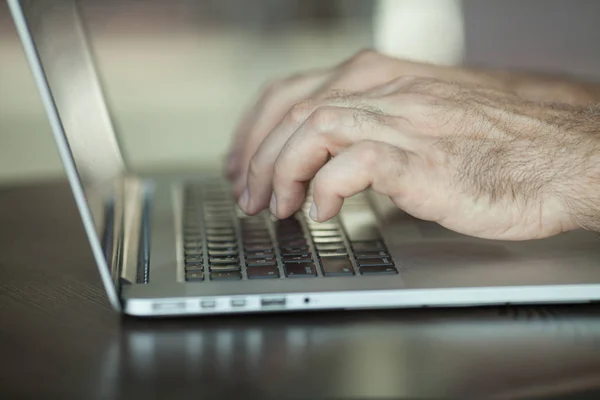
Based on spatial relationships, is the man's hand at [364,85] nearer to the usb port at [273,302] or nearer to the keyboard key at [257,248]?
the keyboard key at [257,248]

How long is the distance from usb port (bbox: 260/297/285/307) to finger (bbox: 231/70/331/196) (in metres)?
0.32

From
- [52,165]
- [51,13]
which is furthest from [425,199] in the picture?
[52,165]

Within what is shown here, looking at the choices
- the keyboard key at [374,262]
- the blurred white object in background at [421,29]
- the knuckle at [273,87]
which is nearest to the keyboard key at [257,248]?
the keyboard key at [374,262]

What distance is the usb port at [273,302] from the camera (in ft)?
2.28

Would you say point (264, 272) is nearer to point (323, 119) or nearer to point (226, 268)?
point (226, 268)

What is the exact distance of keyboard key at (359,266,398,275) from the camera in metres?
0.75

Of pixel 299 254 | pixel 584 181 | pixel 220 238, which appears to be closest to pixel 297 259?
pixel 299 254

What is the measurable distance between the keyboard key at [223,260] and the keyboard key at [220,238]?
7 centimetres

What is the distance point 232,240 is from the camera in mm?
878

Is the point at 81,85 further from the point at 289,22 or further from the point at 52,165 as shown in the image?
the point at 289,22

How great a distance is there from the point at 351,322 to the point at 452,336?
0.08 metres

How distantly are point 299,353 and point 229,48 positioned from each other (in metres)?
3.58

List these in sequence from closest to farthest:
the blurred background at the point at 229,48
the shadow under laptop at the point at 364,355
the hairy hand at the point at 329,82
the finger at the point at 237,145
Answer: the shadow under laptop at the point at 364,355
the hairy hand at the point at 329,82
the finger at the point at 237,145
the blurred background at the point at 229,48

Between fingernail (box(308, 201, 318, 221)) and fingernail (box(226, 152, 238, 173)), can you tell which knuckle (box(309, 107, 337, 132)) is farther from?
fingernail (box(226, 152, 238, 173))
